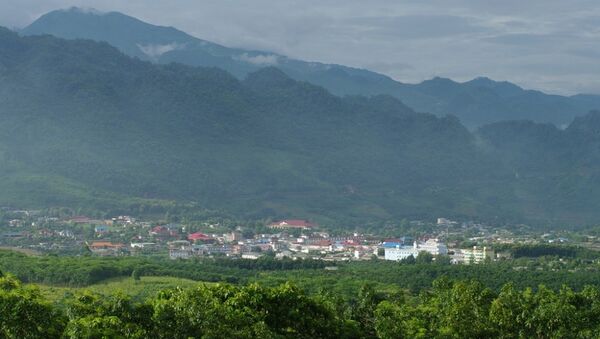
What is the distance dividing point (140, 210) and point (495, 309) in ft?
344

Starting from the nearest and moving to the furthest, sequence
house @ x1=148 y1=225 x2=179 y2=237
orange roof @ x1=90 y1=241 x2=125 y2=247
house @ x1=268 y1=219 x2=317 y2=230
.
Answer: orange roof @ x1=90 y1=241 x2=125 y2=247, house @ x1=148 y1=225 x2=179 y2=237, house @ x1=268 y1=219 x2=317 y2=230

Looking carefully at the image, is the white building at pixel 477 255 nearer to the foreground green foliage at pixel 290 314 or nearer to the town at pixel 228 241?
the town at pixel 228 241

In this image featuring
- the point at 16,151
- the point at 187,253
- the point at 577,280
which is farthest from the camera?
the point at 16,151

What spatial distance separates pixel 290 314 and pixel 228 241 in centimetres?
8254

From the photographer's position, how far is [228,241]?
4555 inches

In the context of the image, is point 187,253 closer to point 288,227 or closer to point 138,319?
point 288,227

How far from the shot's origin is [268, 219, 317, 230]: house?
137750 millimetres

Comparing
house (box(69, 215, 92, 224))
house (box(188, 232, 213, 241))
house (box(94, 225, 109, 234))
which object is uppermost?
house (box(69, 215, 92, 224))

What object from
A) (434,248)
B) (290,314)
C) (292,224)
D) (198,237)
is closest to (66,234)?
(198,237)

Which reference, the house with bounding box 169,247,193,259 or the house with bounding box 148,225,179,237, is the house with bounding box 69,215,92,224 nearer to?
the house with bounding box 148,225,179,237

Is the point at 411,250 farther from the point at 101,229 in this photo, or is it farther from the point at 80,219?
the point at 80,219

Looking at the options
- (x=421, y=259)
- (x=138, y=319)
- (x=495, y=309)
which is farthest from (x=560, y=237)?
(x=138, y=319)

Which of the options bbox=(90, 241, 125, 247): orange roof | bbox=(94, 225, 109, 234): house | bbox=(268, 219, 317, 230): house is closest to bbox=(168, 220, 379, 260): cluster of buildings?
bbox=(90, 241, 125, 247): orange roof

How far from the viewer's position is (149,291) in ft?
186
